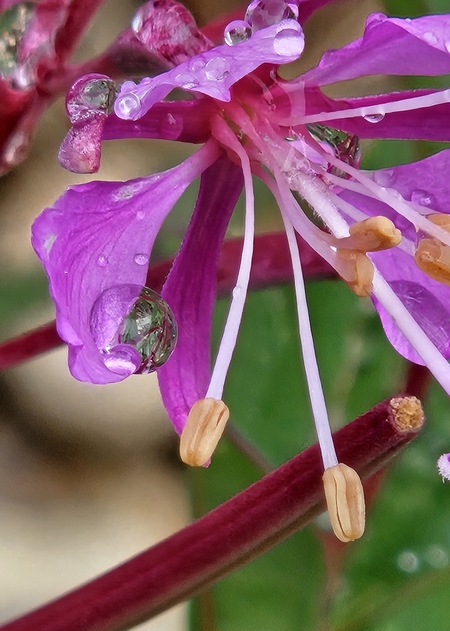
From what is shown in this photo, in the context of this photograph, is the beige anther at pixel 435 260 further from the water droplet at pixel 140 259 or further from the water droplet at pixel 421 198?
the water droplet at pixel 140 259

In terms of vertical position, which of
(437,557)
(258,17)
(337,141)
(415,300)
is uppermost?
(258,17)

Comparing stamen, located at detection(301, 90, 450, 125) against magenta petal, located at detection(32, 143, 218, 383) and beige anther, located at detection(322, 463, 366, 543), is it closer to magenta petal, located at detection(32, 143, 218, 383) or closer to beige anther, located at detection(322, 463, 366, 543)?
magenta petal, located at detection(32, 143, 218, 383)

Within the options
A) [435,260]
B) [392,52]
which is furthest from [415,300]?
[392,52]

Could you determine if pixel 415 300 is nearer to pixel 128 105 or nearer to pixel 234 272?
pixel 234 272

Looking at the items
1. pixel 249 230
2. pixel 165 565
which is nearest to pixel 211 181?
pixel 249 230

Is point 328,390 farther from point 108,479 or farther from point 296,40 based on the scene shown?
point 296,40

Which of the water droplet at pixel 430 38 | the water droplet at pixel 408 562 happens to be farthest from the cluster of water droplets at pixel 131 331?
the water droplet at pixel 408 562
